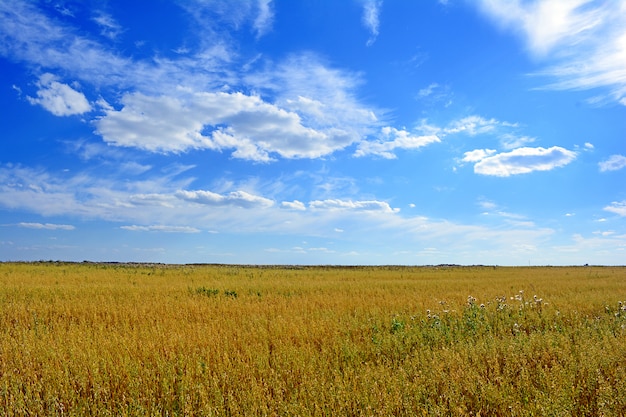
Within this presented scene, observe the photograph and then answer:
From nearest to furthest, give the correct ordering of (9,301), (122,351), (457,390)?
1. (457,390)
2. (122,351)
3. (9,301)

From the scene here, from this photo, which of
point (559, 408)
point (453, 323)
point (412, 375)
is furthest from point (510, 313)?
point (559, 408)

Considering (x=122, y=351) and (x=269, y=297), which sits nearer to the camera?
(x=122, y=351)

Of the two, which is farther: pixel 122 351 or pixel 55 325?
pixel 55 325

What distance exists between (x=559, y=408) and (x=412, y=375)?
2.06 metres

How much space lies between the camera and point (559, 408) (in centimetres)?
444

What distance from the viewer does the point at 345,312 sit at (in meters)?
12.3

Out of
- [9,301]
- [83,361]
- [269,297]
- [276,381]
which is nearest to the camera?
[276,381]

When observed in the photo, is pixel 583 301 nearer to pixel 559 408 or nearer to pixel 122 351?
pixel 559 408

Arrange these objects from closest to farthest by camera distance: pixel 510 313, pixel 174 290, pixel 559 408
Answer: pixel 559 408, pixel 510 313, pixel 174 290

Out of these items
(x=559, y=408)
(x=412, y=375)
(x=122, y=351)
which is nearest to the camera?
(x=559, y=408)

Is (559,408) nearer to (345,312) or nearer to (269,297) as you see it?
(345,312)

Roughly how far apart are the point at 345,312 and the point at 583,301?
9.56m

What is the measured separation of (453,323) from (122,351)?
8.04 m

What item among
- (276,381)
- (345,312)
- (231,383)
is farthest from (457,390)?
(345,312)
